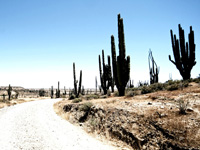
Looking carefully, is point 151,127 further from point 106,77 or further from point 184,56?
point 106,77

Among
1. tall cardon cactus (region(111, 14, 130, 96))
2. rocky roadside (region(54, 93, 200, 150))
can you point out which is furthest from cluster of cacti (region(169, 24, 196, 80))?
rocky roadside (region(54, 93, 200, 150))

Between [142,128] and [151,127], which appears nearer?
[151,127]

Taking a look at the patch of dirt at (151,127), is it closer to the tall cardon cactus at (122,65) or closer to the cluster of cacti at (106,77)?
the tall cardon cactus at (122,65)

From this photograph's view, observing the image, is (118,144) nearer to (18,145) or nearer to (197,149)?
(197,149)

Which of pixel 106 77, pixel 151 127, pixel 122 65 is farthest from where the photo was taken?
pixel 106 77

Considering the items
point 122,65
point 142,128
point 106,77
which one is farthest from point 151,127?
point 106,77

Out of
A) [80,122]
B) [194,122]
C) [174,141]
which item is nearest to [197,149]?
[174,141]

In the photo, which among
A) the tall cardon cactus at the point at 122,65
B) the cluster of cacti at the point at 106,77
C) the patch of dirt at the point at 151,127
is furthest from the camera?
the cluster of cacti at the point at 106,77

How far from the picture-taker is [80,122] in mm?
10812

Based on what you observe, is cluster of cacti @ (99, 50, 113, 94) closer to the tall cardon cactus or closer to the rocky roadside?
the tall cardon cactus

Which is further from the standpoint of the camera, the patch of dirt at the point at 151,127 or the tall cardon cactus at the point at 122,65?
the tall cardon cactus at the point at 122,65

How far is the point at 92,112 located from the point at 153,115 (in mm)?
5015

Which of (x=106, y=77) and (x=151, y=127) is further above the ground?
(x=106, y=77)

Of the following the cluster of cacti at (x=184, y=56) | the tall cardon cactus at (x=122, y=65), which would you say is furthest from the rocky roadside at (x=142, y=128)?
the cluster of cacti at (x=184, y=56)
